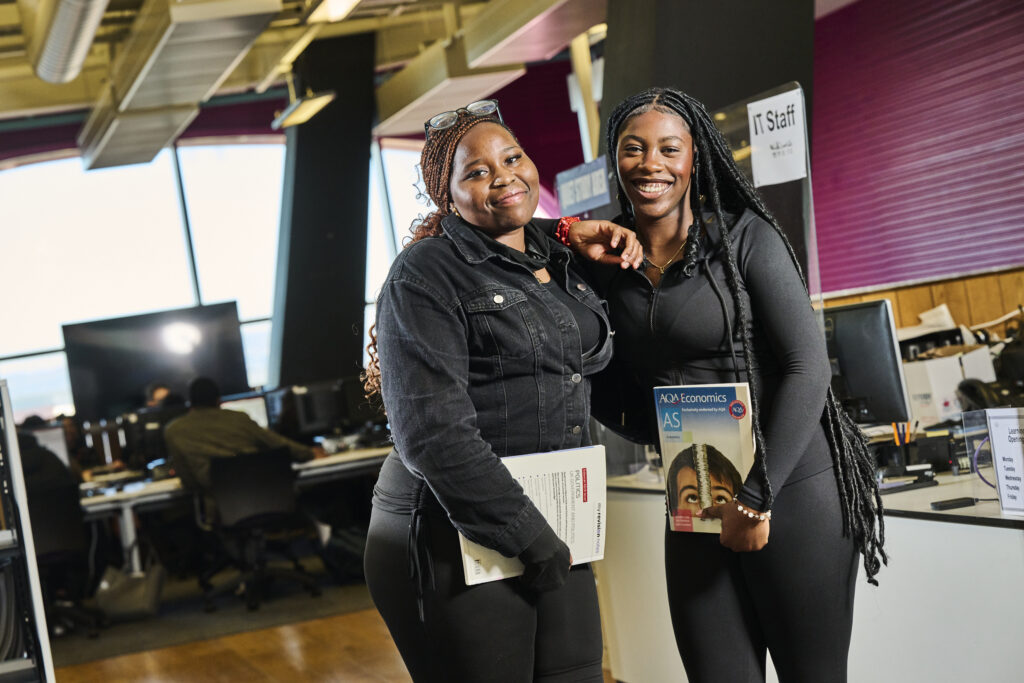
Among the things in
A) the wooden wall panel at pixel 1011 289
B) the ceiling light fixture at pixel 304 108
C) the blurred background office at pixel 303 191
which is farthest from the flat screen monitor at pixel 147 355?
the wooden wall panel at pixel 1011 289

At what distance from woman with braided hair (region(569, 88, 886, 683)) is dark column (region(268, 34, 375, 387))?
6951mm

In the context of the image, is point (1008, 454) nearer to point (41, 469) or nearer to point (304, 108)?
point (41, 469)

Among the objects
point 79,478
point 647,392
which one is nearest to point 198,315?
point 79,478

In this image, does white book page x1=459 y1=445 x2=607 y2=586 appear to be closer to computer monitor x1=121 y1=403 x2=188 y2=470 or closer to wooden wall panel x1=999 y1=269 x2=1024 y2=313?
wooden wall panel x1=999 y1=269 x2=1024 y2=313

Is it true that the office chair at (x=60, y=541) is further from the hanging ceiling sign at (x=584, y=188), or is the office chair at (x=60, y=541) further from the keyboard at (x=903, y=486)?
the keyboard at (x=903, y=486)

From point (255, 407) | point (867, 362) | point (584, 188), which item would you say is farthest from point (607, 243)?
point (255, 407)

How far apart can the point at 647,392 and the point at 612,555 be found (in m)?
1.63

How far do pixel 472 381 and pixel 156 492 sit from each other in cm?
543

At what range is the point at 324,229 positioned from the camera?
28.5 feet

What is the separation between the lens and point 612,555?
337 centimetres

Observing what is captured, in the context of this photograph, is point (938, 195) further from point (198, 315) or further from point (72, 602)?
point (72, 602)

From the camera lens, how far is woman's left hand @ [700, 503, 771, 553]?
168cm

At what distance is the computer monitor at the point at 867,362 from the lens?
3297 mm

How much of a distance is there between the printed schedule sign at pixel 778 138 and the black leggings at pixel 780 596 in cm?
158
